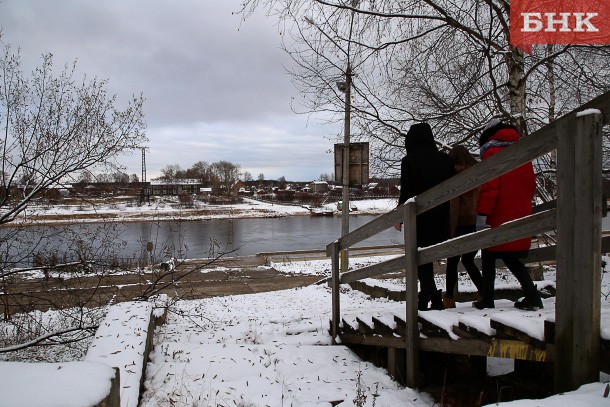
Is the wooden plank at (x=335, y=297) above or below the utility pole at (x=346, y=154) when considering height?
below

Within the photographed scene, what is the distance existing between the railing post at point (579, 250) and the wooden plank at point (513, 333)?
278mm

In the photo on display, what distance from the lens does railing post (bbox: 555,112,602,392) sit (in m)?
1.99

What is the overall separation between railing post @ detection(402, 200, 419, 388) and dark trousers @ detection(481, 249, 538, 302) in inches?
21.7

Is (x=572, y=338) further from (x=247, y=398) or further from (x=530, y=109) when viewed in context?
(x=530, y=109)

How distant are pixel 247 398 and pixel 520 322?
1.99 metres

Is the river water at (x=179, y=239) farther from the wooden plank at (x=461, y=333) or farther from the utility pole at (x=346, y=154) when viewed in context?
the wooden plank at (x=461, y=333)

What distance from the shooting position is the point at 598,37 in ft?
16.8

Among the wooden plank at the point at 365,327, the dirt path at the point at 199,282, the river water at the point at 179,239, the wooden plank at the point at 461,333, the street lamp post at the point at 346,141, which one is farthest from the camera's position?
the dirt path at the point at 199,282

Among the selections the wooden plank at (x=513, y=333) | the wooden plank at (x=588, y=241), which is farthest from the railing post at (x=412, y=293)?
the wooden plank at (x=588, y=241)

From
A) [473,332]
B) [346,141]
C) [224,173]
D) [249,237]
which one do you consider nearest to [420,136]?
[473,332]

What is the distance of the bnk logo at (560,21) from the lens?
4.86 metres

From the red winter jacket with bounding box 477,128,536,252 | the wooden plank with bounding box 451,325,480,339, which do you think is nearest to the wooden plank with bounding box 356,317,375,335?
the wooden plank with bounding box 451,325,480,339

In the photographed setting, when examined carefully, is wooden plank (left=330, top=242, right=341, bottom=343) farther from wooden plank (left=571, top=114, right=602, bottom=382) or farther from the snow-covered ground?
wooden plank (left=571, top=114, right=602, bottom=382)

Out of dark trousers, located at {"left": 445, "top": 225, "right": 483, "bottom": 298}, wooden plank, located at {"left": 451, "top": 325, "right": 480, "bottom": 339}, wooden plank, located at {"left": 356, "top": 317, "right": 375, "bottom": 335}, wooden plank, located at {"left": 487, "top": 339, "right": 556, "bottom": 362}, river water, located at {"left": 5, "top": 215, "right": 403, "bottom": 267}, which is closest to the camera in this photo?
wooden plank, located at {"left": 487, "top": 339, "right": 556, "bottom": 362}
